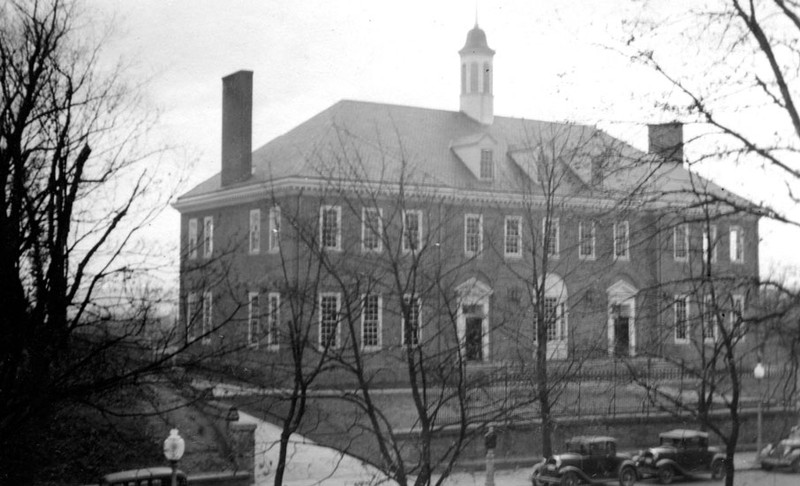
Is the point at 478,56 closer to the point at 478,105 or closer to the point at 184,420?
the point at 478,105

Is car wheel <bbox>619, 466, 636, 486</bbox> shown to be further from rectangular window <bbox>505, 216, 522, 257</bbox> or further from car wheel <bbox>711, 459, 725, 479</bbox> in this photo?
rectangular window <bbox>505, 216, 522, 257</bbox>

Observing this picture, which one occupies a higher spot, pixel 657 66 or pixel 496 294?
pixel 657 66

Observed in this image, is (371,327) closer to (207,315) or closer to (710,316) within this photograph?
(207,315)

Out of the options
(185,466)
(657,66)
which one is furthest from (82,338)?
(185,466)

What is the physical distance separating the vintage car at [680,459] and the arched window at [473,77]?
19.3 meters

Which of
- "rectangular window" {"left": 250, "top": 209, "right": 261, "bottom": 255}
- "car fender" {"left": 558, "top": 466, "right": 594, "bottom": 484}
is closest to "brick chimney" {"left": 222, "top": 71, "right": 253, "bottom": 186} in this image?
"rectangular window" {"left": 250, "top": 209, "right": 261, "bottom": 255}

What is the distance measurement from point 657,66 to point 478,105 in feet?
99.2

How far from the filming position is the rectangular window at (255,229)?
111ft

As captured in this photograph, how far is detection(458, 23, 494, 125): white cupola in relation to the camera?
39.3m

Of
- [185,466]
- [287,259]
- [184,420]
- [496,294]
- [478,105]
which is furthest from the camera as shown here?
[478,105]

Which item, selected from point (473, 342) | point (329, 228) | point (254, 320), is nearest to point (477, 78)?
point (254, 320)

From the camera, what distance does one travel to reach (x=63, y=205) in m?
11.8

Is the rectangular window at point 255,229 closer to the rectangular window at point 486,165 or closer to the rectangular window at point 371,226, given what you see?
the rectangular window at point 371,226

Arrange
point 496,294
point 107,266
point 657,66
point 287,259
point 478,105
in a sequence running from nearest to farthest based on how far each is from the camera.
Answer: point 657,66 → point 107,266 → point 287,259 → point 496,294 → point 478,105
